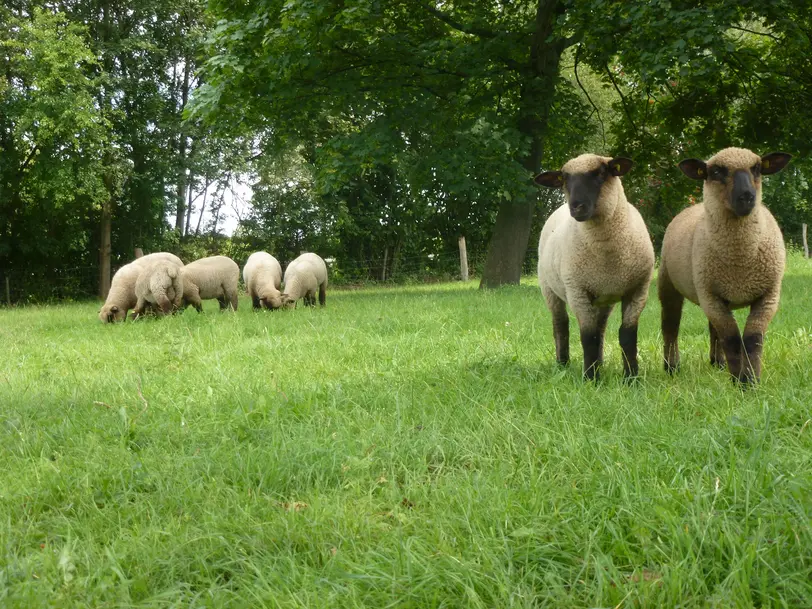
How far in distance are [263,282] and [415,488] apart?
40.2 ft

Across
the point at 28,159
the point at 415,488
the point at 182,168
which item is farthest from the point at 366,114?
the point at 415,488

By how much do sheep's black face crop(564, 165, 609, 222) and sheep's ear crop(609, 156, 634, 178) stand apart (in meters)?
0.05

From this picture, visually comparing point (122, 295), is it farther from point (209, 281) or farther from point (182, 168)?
point (182, 168)

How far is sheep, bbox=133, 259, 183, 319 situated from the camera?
43.3ft

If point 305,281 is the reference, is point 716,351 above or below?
below

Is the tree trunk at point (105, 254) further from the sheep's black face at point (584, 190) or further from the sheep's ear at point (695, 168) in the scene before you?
the sheep's ear at point (695, 168)

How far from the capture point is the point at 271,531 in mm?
2686

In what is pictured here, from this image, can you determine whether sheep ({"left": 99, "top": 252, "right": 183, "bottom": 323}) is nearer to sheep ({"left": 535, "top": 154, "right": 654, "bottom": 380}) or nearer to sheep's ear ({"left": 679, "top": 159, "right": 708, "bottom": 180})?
sheep ({"left": 535, "top": 154, "right": 654, "bottom": 380})

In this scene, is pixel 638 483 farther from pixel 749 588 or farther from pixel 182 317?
pixel 182 317

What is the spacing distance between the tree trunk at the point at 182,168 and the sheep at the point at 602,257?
952 inches

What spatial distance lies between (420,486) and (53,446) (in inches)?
94.8

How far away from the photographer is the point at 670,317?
5.56m

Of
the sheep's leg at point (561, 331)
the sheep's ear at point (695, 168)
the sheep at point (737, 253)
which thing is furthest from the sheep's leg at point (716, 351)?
the sheep's ear at point (695, 168)

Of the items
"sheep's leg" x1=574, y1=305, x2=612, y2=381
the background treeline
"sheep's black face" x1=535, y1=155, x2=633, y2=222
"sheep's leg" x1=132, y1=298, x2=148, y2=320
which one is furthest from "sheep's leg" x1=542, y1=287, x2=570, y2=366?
"sheep's leg" x1=132, y1=298, x2=148, y2=320
